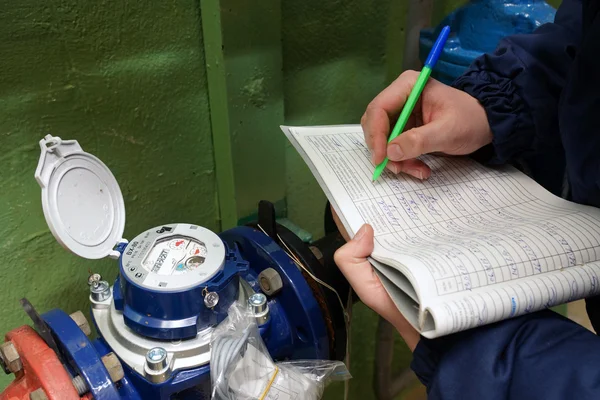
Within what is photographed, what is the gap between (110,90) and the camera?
2.26 ft

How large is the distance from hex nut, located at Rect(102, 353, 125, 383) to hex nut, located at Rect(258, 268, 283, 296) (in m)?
0.18

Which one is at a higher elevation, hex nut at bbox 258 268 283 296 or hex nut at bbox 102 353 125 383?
hex nut at bbox 258 268 283 296

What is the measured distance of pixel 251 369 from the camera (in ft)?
1.72

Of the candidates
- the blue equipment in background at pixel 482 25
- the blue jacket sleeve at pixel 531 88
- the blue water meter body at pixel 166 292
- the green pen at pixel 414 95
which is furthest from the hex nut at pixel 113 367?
the blue equipment in background at pixel 482 25

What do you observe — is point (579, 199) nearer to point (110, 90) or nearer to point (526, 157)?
point (526, 157)

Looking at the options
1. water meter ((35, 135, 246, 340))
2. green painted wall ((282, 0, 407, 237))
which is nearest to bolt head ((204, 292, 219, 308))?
water meter ((35, 135, 246, 340))

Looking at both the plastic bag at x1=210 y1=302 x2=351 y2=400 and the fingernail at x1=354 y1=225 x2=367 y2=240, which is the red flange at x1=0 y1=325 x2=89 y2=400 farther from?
the fingernail at x1=354 y1=225 x2=367 y2=240

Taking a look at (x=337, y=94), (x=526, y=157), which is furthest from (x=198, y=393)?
(x=337, y=94)

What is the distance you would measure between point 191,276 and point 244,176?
41cm

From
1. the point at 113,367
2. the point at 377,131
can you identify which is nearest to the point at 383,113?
the point at 377,131

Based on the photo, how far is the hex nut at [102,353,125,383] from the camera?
48cm

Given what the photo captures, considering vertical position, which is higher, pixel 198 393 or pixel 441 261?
pixel 441 261

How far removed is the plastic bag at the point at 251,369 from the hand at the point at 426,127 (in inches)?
10.1

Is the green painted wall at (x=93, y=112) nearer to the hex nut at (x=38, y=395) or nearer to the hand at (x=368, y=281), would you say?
the hex nut at (x=38, y=395)
